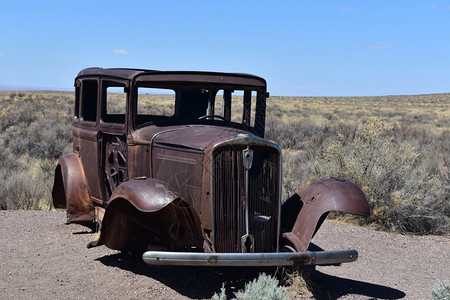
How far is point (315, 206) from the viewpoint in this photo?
6324 mm

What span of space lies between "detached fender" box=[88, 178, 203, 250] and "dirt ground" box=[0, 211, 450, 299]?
1.33ft

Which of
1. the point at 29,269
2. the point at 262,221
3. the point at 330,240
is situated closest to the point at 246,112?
the point at 262,221

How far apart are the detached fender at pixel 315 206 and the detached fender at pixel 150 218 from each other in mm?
1197

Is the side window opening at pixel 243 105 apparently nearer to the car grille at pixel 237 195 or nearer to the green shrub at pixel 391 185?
the car grille at pixel 237 195

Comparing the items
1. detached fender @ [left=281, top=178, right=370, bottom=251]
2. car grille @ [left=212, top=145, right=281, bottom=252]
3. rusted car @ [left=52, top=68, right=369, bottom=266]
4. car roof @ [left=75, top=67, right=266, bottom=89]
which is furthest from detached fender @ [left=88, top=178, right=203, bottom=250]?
car roof @ [left=75, top=67, right=266, bottom=89]

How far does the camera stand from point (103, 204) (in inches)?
291

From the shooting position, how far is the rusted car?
5.50 meters

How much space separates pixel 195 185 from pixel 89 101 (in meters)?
3.01

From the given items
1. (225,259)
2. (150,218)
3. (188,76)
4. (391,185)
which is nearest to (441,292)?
(225,259)

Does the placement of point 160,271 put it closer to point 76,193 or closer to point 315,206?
point 315,206

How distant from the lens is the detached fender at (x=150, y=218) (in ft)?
17.7

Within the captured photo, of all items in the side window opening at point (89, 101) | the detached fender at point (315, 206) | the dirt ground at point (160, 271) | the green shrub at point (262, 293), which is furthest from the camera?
the side window opening at point (89, 101)

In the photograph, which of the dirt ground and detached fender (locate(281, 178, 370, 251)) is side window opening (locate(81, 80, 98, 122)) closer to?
the dirt ground

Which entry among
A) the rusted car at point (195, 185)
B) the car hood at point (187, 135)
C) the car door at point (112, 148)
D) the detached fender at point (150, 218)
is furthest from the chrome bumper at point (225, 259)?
the car door at point (112, 148)
